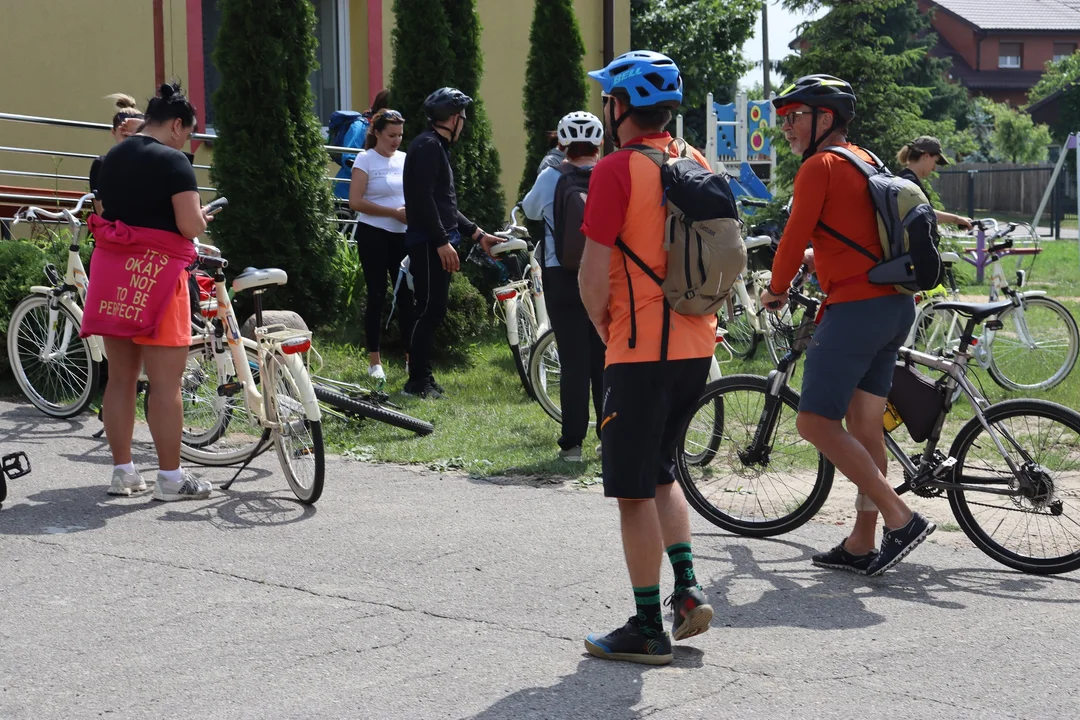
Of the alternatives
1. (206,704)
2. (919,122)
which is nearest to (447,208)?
(206,704)

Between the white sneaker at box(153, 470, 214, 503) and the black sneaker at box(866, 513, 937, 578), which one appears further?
the white sneaker at box(153, 470, 214, 503)

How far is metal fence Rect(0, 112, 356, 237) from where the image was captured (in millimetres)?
12852

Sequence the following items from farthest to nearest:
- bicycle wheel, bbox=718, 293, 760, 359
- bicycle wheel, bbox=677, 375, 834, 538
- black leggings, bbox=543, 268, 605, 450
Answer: bicycle wheel, bbox=718, 293, 760, 359 < black leggings, bbox=543, 268, 605, 450 < bicycle wheel, bbox=677, 375, 834, 538

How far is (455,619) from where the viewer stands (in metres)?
4.91

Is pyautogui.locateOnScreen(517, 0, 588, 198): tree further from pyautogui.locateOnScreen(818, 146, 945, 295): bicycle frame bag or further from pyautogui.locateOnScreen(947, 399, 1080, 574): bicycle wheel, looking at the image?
pyautogui.locateOnScreen(818, 146, 945, 295): bicycle frame bag

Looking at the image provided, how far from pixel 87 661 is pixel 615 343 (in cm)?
200

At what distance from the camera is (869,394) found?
5.53 m

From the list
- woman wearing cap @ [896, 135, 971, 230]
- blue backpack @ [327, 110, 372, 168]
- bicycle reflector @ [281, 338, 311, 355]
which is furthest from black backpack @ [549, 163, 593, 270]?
blue backpack @ [327, 110, 372, 168]

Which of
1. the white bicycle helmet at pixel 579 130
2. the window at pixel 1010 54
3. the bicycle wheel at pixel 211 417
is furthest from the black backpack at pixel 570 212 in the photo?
the window at pixel 1010 54

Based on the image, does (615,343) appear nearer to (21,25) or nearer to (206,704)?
(206,704)

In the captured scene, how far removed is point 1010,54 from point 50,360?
79277 millimetres

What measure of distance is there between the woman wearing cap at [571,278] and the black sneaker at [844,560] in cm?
211

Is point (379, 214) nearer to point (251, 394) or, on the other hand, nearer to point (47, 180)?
point (251, 394)

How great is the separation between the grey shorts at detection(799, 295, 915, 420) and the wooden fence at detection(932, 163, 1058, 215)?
3772 cm
